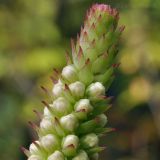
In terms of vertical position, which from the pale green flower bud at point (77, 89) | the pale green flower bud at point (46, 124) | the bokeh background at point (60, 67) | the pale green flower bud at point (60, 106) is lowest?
the pale green flower bud at point (46, 124)

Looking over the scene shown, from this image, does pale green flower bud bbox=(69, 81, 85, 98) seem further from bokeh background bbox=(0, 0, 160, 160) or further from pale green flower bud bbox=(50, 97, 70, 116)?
bokeh background bbox=(0, 0, 160, 160)

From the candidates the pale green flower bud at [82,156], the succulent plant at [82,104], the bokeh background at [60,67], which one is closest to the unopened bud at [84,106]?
the succulent plant at [82,104]

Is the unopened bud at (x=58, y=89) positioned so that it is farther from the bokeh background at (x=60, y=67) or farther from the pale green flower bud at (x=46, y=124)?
the bokeh background at (x=60, y=67)

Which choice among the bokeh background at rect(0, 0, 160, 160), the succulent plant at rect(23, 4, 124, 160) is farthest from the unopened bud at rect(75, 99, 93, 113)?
the bokeh background at rect(0, 0, 160, 160)

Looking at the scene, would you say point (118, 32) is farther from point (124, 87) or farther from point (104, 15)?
point (124, 87)

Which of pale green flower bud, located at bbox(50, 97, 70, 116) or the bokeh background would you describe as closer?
pale green flower bud, located at bbox(50, 97, 70, 116)

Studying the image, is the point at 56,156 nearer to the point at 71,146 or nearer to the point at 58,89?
the point at 71,146

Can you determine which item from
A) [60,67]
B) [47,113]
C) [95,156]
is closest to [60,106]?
[47,113]
